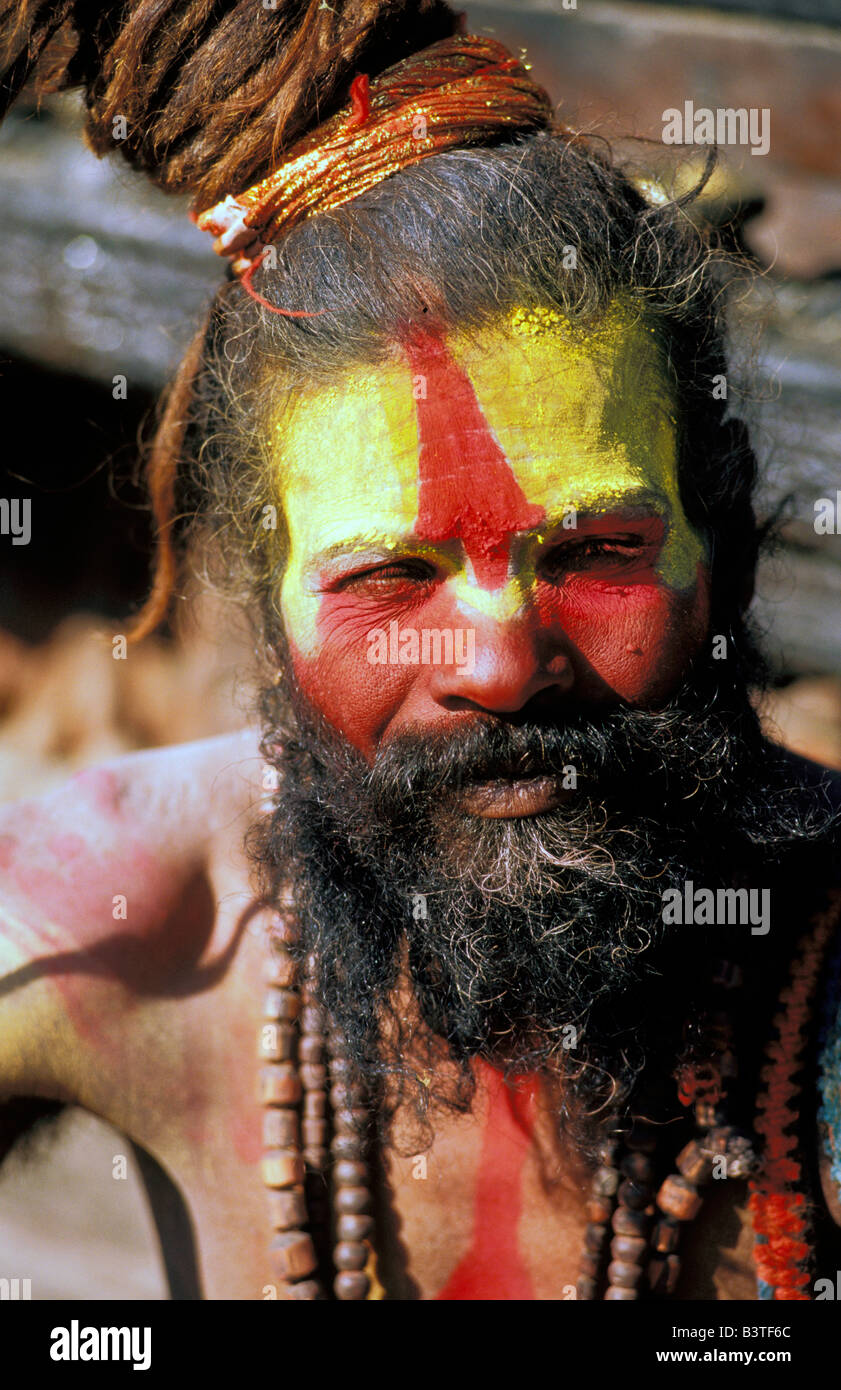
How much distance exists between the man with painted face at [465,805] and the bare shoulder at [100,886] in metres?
0.01

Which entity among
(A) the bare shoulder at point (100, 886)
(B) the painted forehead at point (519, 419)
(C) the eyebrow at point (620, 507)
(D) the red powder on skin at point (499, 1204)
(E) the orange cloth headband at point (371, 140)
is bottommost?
(D) the red powder on skin at point (499, 1204)

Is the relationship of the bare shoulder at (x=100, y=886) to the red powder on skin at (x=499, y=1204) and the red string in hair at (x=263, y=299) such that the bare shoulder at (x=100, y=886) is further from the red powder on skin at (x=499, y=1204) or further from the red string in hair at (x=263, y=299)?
the red string in hair at (x=263, y=299)

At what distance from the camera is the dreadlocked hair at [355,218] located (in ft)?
6.81

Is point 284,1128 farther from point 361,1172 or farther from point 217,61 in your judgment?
point 217,61

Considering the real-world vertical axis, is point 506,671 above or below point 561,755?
above

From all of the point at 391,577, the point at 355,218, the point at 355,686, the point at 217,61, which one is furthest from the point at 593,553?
the point at 217,61

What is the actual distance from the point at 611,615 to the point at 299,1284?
1404 mm

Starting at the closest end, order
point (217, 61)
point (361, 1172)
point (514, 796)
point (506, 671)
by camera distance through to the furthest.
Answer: point (506, 671)
point (514, 796)
point (217, 61)
point (361, 1172)

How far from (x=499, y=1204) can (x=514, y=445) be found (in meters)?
1.48

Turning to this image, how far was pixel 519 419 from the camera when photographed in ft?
6.61

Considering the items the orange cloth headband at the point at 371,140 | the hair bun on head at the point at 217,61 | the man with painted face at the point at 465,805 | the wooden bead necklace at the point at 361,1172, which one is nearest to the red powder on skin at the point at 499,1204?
the man with painted face at the point at 465,805

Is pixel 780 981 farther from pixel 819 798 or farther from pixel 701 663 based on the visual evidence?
pixel 701 663

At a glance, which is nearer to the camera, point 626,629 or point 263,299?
point 626,629

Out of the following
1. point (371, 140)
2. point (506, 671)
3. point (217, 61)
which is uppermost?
point (217, 61)
